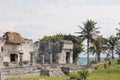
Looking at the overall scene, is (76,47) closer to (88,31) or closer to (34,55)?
(88,31)

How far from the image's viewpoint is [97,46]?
6962cm

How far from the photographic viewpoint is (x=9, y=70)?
37.3 metres

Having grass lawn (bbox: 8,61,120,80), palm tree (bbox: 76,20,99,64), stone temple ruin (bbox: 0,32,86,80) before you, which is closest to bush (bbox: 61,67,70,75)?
stone temple ruin (bbox: 0,32,86,80)

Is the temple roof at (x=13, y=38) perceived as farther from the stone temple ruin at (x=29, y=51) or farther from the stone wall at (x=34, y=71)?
the stone wall at (x=34, y=71)

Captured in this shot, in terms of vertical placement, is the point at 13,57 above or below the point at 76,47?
below

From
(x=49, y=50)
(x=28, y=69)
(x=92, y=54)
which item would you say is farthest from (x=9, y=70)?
(x=92, y=54)

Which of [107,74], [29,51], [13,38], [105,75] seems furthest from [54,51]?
[105,75]

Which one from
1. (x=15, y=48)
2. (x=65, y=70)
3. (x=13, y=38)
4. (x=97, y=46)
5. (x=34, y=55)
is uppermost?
(x=13, y=38)

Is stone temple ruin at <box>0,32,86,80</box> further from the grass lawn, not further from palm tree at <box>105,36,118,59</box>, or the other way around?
palm tree at <box>105,36,118,59</box>

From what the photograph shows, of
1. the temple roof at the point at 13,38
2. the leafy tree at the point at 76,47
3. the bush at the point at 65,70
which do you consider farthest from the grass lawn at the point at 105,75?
the leafy tree at the point at 76,47

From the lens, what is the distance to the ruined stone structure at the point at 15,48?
5283 centimetres

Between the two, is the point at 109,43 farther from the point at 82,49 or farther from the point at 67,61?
the point at 67,61

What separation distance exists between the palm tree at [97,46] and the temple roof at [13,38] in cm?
1718

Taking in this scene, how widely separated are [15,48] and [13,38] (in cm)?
155
